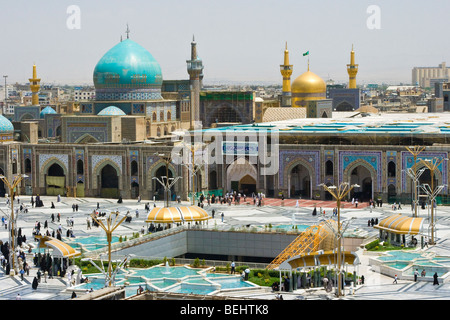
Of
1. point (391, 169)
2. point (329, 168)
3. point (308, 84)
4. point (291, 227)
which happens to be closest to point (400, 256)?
point (291, 227)

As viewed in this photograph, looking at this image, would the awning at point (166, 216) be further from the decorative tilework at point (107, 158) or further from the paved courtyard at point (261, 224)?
the decorative tilework at point (107, 158)

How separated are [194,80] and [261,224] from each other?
102 ft

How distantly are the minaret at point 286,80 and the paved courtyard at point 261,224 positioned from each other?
1259 inches

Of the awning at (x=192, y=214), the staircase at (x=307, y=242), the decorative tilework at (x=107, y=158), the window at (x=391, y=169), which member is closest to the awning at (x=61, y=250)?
the staircase at (x=307, y=242)

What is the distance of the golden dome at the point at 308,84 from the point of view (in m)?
81.2

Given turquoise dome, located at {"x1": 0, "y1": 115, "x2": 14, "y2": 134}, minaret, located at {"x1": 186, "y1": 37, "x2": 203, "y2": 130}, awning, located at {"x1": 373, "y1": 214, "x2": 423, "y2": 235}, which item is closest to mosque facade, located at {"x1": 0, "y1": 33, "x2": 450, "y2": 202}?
turquoise dome, located at {"x1": 0, "y1": 115, "x2": 14, "y2": 134}

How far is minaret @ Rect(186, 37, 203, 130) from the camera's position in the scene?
6862cm

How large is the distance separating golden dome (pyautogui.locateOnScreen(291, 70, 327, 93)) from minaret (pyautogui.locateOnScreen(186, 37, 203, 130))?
45.1ft

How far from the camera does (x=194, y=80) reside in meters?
70.0

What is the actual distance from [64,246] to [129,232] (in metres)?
8.15

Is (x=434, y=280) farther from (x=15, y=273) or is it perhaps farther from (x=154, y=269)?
(x=15, y=273)

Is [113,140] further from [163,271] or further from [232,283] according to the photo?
[232,283]
